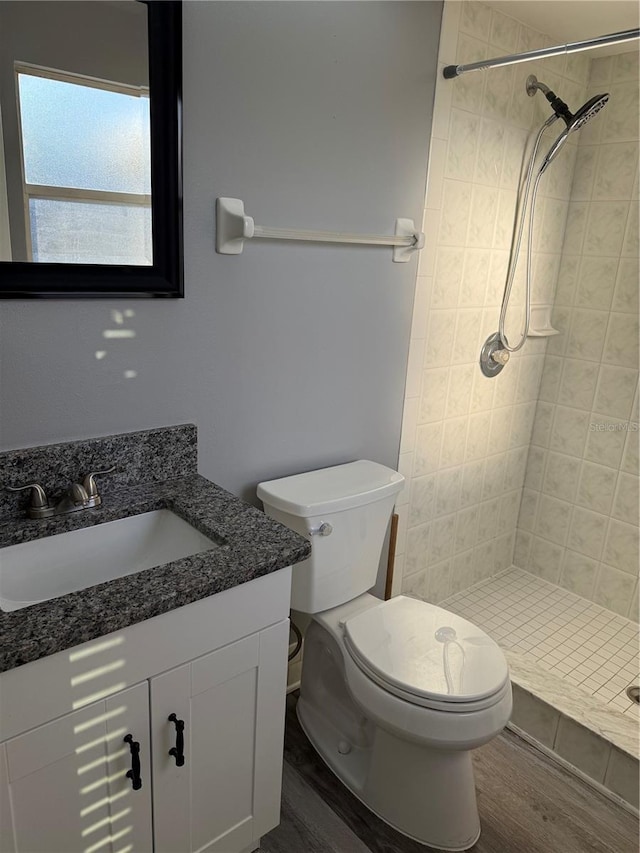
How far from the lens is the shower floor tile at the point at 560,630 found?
7.01 feet

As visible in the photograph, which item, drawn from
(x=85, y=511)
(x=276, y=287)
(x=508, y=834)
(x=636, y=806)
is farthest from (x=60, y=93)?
(x=636, y=806)

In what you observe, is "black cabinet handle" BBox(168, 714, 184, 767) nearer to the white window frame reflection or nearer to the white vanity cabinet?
the white vanity cabinet

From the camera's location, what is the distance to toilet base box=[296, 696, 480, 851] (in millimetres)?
1600

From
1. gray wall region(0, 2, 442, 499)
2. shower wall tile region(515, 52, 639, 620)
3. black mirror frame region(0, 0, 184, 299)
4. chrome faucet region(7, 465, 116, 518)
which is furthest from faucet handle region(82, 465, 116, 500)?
shower wall tile region(515, 52, 639, 620)

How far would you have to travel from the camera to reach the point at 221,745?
1.31 m

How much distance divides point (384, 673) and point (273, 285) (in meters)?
1.02

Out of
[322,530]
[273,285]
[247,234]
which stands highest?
[247,234]

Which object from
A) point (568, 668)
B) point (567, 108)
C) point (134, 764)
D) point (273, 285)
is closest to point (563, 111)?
point (567, 108)

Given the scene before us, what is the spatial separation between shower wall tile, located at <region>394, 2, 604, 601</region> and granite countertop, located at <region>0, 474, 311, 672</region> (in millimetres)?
925

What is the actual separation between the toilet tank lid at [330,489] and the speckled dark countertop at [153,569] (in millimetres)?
200

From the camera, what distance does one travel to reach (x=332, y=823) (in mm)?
1644

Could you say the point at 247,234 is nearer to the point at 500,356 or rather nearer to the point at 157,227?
the point at 157,227

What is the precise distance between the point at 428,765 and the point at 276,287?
4.27 feet

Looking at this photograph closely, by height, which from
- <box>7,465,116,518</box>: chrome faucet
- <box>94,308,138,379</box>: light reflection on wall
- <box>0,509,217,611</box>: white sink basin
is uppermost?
<box>94,308,138,379</box>: light reflection on wall
